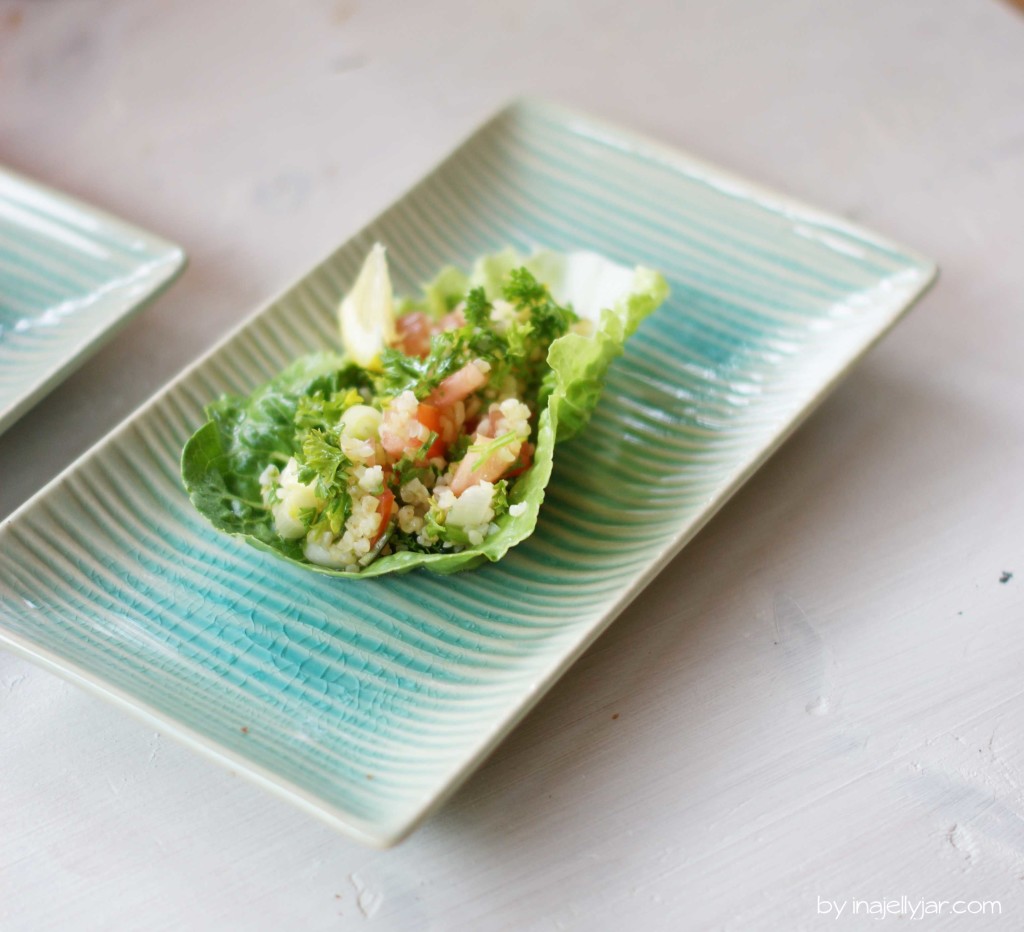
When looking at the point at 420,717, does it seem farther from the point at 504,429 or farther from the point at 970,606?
the point at 970,606

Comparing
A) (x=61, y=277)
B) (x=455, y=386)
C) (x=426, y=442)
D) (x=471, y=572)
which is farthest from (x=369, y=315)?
(x=61, y=277)

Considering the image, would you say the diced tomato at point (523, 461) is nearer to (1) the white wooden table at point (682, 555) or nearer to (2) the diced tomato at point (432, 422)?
(2) the diced tomato at point (432, 422)

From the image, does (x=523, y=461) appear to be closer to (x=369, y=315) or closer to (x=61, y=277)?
(x=369, y=315)

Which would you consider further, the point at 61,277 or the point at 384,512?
the point at 61,277

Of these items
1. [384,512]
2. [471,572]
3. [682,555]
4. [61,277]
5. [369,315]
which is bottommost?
[682,555]

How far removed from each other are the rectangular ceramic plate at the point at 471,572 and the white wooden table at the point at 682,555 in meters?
0.15

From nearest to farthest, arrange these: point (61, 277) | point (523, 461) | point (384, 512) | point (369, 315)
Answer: point (384, 512) → point (523, 461) → point (369, 315) → point (61, 277)

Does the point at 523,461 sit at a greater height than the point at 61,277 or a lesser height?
lesser

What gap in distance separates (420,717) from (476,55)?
2.53m

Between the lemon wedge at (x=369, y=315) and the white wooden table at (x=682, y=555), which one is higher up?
the lemon wedge at (x=369, y=315)

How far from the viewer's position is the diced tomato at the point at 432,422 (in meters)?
2.37

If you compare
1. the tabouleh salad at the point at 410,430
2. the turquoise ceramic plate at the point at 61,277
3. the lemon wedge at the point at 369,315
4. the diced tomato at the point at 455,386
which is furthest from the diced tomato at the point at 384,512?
the turquoise ceramic plate at the point at 61,277

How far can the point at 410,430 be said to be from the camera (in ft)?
7.66

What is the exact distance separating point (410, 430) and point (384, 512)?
→ 172 mm
